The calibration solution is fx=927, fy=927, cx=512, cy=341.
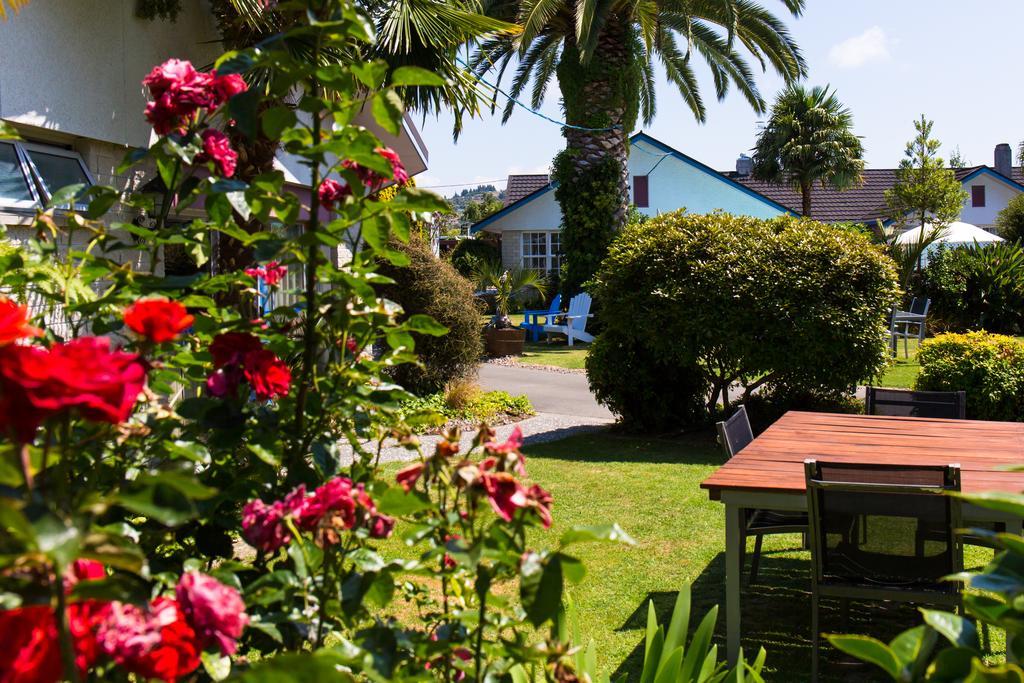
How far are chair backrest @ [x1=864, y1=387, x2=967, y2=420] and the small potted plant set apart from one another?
9212mm

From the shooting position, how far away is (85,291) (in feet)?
7.43

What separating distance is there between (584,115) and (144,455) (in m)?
19.0

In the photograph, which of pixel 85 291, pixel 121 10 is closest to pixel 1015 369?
pixel 121 10

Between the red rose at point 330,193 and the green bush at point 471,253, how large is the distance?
28891 mm

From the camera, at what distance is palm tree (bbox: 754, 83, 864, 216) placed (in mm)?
35562

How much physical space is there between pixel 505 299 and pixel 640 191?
42.5 ft

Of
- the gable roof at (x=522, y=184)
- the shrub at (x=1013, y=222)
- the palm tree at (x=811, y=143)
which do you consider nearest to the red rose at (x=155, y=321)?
the shrub at (x=1013, y=222)

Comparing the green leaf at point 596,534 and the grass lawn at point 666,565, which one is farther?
the grass lawn at point 666,565

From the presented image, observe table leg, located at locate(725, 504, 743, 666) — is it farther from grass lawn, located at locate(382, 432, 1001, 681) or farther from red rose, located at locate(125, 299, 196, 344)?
red rose, located at locate(125, 299, 196, 344)

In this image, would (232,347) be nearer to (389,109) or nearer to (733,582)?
(389,109)

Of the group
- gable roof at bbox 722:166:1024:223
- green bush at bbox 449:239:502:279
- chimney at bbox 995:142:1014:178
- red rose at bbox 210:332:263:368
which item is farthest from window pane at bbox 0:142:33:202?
chimney at bbox 995:142:1014:178

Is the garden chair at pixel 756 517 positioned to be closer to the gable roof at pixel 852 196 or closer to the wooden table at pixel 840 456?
the wooden table at pixel 840 456

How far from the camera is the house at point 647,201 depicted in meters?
32.3

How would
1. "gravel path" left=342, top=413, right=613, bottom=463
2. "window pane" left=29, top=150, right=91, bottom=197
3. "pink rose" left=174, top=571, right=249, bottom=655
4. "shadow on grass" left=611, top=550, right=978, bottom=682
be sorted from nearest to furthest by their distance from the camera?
"pink rose" left=174, top=571, right=249, bottom=655 < "shadow on grass" left=611, top=550, right=978, bottom=682 < "window pane" left=29, top=150, right=91, bottom=197 < "gravel path" left=342, top=413, right=613, bottom=463
